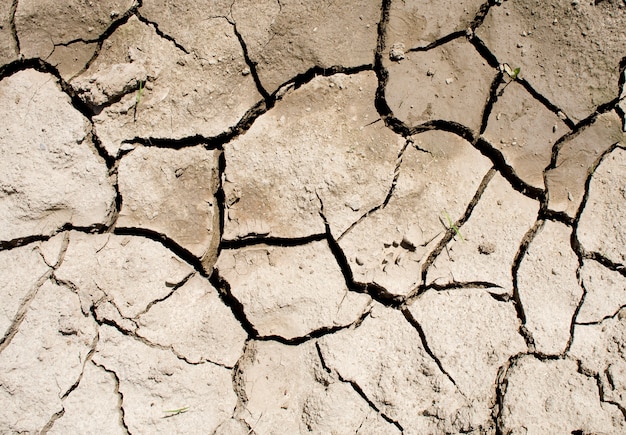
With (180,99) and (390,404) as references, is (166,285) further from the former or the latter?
(390,404)

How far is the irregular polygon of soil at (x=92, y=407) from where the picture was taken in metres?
1.83

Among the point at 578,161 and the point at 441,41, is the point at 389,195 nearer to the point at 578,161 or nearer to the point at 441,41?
the point at 441,41

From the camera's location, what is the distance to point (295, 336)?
1.93 metres

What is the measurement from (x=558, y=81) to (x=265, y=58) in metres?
1.21

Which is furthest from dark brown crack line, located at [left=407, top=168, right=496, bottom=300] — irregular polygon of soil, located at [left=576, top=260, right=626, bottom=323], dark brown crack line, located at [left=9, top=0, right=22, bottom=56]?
dark brown crack line, located at [left=9, top=0, right=22, bottom=56]

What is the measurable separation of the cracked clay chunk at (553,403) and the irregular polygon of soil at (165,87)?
1.45 m

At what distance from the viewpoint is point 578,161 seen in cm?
214

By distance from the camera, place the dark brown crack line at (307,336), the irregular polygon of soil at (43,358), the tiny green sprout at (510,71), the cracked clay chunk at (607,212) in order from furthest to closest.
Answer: the tiny green sprout at (510,71), the cracked clay chunk at (607,212), the dark brown crack line at (307,336), the irregular polygon of soil at (43,358)

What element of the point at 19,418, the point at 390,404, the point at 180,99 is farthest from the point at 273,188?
the point at 19,418

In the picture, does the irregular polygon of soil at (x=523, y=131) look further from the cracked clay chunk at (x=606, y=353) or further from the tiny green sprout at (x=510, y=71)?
the cracked clay chunk at (x=606, y=353)

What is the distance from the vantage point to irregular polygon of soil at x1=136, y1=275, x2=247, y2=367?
191 centimetres

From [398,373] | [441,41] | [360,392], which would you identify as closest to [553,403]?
[398,373]

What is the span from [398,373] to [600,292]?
0.84m

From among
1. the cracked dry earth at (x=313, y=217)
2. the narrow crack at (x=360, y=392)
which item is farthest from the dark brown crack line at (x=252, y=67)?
the narrow crack at (x=360, y=392)
